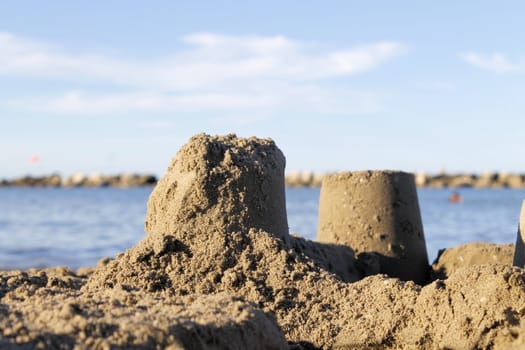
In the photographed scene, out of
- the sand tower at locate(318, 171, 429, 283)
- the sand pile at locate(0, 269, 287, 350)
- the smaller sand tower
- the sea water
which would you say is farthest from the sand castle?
the sea water

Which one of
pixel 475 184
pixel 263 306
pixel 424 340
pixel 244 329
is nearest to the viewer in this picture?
pixel 244 329

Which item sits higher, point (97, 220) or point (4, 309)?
point (4, 309)

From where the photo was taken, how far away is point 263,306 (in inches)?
161

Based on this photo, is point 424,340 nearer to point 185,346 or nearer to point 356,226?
point 185,346

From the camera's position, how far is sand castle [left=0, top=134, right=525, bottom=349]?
2.69 meters

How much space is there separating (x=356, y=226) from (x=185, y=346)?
12.7 feet

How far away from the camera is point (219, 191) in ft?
15.3

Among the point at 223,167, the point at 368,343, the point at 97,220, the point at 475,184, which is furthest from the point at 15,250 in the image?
the point at 475,184

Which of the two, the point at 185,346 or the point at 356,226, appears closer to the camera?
the point at 185,346

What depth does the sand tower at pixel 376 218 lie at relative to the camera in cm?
636

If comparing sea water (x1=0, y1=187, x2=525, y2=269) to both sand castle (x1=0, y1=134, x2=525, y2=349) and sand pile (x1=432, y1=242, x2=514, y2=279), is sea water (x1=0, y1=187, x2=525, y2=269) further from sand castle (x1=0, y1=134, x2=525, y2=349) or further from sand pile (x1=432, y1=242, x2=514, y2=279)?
sand castle (x1=0, y1=134, x2=525, y2=349)

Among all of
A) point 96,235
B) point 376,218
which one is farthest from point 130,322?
point 96,235

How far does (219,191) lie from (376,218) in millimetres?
2090

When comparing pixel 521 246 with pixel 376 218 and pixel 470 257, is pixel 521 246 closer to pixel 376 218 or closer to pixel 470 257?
pixel 470 257
